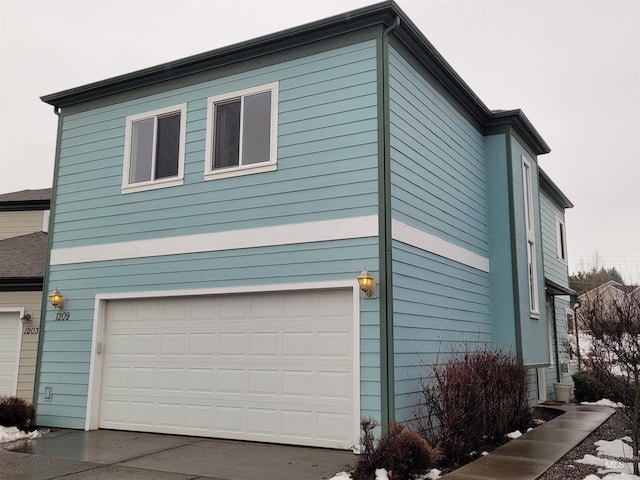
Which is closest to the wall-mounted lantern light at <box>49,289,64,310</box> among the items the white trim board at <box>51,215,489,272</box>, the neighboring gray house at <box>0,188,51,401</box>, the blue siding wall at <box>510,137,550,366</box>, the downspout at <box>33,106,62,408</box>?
the downspout at <box>33,106,62,408</box>

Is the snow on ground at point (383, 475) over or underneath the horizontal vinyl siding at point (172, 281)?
underneath

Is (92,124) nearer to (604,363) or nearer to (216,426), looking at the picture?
(216,426)

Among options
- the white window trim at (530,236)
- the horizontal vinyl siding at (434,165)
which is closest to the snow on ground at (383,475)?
→ the horizontal vinyl siding at (434,165)

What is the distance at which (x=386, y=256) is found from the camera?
26.1 ft

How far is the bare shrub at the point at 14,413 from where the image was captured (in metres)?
9.75

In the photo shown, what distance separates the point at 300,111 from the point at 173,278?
11.8 ft

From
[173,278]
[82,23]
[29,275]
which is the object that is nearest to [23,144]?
[82,23]

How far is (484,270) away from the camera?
11.8 m

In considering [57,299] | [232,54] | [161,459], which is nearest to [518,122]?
[232,54]

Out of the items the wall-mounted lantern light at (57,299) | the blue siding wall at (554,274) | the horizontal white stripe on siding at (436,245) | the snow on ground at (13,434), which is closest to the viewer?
the horizontal white stripe on siding at (436,245)

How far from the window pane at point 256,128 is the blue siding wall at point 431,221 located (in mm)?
2171

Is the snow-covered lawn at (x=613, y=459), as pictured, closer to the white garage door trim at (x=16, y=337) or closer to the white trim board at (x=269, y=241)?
the white trim board at (x=269, y=241)

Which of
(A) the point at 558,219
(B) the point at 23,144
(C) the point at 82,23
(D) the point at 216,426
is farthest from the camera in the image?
(B) the point at 23,144

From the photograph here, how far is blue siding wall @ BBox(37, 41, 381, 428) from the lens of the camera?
8.45 meters
